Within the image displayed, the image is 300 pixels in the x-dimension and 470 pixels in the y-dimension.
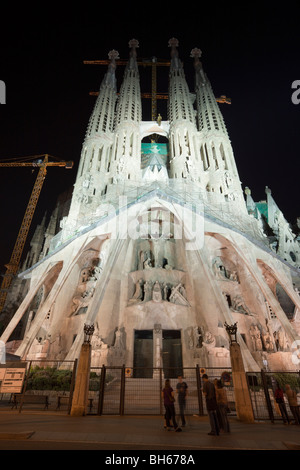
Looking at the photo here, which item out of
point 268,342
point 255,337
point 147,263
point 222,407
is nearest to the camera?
A: point 222,407

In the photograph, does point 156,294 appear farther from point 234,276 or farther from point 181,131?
point 181,131

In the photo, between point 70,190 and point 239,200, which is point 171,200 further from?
point 70,190

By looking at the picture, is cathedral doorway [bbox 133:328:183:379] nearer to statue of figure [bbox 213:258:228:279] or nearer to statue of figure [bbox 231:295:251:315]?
statue of figure [bbox 231:295:251:315]

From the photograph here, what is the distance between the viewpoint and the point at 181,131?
3734cm

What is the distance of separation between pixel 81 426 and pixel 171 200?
71.7 ft

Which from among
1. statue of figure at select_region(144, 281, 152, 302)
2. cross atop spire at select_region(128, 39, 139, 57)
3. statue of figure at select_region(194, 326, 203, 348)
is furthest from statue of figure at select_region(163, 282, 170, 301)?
cross atop spire at select_region(128, 39, 139, 57)

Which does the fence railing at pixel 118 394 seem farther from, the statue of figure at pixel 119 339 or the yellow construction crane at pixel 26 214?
the yellow construction crane at pixel 26 214

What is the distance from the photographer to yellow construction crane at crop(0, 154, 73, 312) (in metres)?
46.5

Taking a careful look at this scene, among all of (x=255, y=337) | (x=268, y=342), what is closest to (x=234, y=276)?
(x=255, y=337)

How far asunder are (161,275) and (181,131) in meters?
23.2

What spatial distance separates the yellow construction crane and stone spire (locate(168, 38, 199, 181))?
89.3 feet

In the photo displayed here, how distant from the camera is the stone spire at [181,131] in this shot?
33469 millimetres

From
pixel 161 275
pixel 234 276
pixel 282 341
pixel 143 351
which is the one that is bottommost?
pixel 143 351
